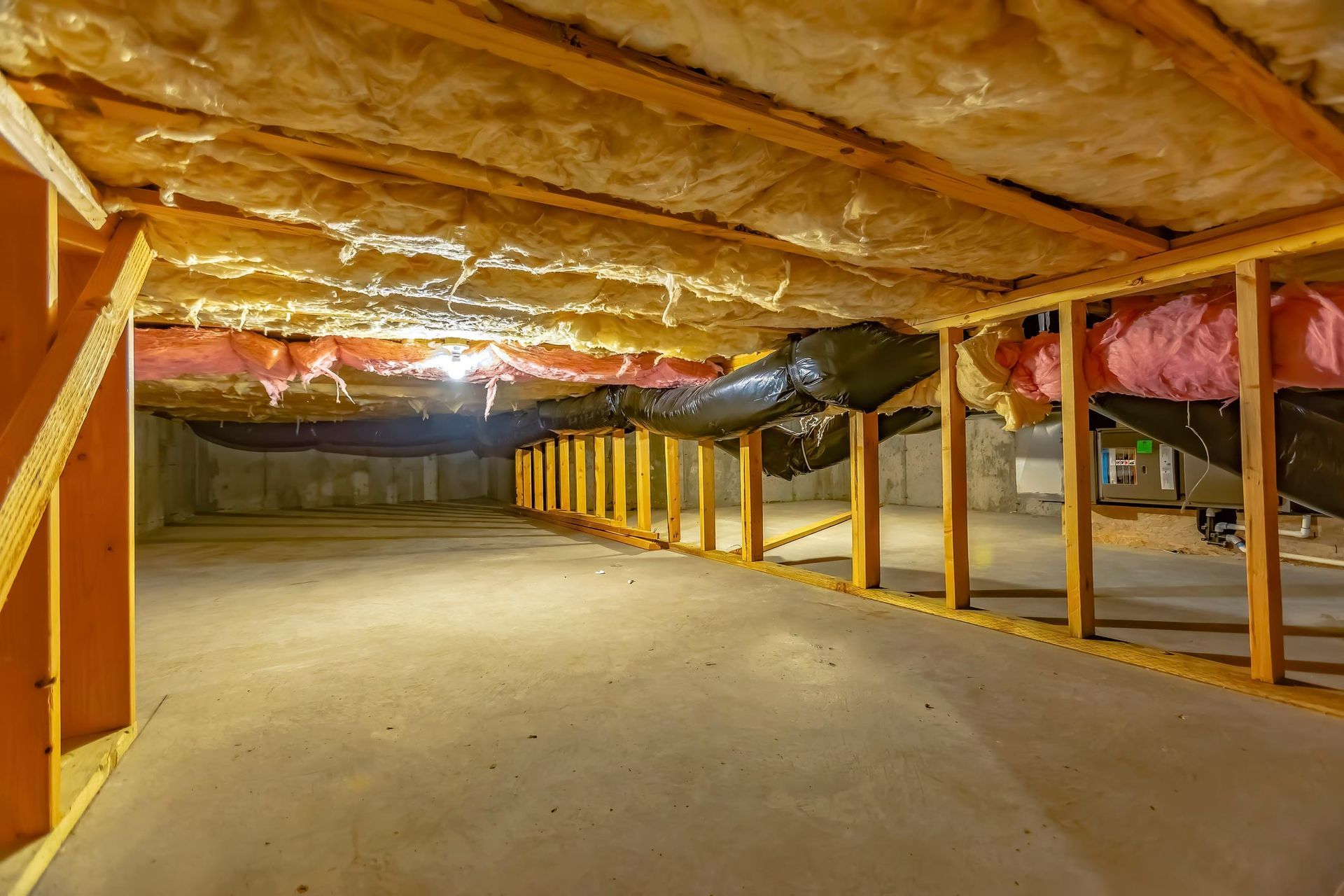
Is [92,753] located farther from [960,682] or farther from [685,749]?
[960,682]

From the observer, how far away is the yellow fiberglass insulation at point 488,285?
68.1 inches

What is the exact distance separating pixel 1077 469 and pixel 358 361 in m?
3.30

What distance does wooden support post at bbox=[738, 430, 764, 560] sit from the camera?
3703 millimetres

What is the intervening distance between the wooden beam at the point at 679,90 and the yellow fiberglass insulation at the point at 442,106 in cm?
6

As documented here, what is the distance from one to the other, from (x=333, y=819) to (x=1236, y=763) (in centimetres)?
193

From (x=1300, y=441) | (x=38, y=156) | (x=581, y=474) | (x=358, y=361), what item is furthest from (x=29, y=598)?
(x=581, y=474)

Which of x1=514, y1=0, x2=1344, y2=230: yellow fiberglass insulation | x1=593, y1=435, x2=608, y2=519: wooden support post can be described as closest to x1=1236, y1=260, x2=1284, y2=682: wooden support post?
x1=514, y1=0, x2=1344, y2=230: yellow fiberglass insulation

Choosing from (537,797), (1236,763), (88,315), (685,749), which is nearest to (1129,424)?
(1236,763)

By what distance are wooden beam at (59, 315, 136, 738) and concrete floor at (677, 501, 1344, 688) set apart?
2.99m

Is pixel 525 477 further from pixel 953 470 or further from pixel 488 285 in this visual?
pixel 953 470

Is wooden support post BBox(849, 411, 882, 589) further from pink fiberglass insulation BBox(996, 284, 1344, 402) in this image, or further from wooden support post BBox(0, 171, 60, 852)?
wooden support post BBox(0, 171, 60, 852)

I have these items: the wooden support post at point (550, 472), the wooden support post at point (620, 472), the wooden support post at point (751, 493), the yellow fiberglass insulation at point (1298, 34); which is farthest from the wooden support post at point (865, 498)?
the wooden support post at point (550, 472)

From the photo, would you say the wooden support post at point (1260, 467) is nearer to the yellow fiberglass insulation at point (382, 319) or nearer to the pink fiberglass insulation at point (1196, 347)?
the pink fiberglass insulation at point (1196, 347)

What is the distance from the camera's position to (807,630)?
2346 millimetres
